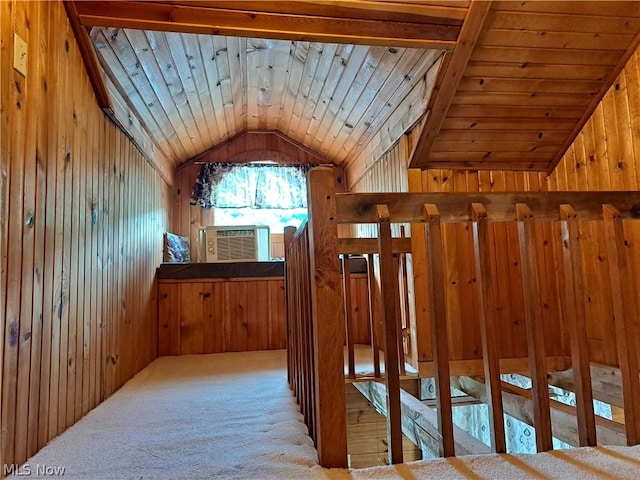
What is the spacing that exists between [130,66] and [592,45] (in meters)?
2.60

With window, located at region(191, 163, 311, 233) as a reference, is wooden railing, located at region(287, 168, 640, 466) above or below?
below

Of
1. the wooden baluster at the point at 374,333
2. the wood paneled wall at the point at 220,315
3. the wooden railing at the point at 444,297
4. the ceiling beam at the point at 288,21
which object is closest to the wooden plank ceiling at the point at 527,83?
the ceiling beam at the point at 288,21

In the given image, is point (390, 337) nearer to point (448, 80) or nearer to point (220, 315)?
point (448, 80)

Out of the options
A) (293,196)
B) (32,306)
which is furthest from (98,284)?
(293,196)

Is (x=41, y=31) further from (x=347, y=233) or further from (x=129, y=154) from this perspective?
(x=347, y=233)

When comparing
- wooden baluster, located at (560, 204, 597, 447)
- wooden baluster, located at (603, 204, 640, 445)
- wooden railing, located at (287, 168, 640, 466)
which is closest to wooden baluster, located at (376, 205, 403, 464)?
wooden railing, located at (287, 168, 640, 466)

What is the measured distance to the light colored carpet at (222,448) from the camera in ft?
3.67

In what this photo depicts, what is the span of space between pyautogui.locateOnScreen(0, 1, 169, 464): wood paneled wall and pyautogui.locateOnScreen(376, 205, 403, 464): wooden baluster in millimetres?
1209

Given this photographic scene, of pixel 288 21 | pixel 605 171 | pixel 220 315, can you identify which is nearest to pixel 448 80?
pixel 288 21

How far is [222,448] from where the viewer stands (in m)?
1.46

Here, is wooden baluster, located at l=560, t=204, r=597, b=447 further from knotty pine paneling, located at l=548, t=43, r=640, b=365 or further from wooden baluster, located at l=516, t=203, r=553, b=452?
knotty pine paneling, located at l=548, t=43, r=640, b=365

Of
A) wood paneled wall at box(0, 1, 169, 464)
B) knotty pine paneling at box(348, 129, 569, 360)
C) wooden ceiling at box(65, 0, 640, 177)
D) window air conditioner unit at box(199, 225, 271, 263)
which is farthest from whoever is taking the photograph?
window air conditioner unit at box(199, 225, 271, 263)

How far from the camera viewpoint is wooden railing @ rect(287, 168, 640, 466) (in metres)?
1.19

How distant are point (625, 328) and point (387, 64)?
6.74ft
